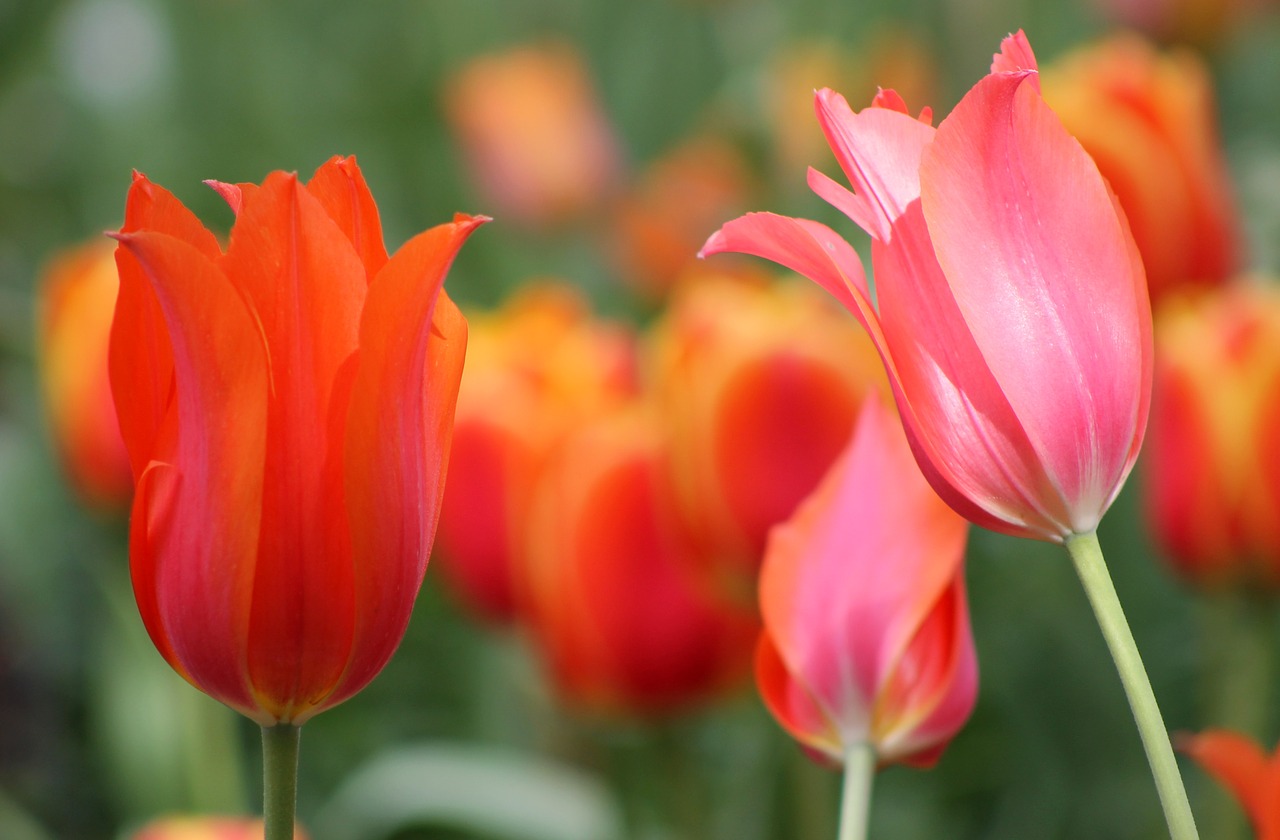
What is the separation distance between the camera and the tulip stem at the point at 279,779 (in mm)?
213

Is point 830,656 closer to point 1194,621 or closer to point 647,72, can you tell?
point 1194,621

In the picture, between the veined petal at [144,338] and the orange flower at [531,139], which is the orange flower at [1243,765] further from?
the orange flower at [531,139]

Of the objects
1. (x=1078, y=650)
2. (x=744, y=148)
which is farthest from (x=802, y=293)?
(x=744, y=148)

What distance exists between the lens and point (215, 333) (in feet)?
0.77

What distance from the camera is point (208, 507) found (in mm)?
242

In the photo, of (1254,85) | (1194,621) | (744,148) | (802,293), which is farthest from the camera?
(1254,85)

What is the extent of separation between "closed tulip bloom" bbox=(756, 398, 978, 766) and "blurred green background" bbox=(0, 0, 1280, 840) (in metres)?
0.48

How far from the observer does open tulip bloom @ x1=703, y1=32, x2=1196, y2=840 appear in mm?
236

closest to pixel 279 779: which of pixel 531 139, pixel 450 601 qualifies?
pixel 450 601

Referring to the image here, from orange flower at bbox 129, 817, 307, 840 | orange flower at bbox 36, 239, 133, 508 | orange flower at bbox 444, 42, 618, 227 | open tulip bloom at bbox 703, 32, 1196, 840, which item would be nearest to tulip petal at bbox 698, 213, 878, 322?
open tulip bloom at bbox 703, 32, 1196, 840

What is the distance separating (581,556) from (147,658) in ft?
1.39

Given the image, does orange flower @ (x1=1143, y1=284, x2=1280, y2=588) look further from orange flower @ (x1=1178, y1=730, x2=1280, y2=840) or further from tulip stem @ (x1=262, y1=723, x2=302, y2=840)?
tulip stem @ (x1=262, y1=723, x2=302, y2=840)

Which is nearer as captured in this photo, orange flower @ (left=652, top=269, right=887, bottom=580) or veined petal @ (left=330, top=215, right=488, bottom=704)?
veined petal @ (left=330, top=215, right=488, bottom=704)


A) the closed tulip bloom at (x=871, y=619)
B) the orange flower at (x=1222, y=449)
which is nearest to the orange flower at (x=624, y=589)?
the orange flower at (x=1222, y=449)
